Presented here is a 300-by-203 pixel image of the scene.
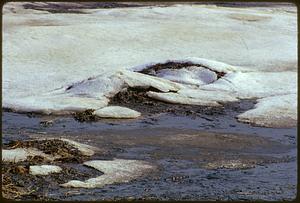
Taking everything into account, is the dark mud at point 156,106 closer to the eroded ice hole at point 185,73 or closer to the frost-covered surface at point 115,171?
the eroded ice hole at point 185,73

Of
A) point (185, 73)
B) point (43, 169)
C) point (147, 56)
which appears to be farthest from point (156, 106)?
point (147, 56)

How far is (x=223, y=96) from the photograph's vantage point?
1778 cm

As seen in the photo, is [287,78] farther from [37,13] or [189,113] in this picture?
[37,13]

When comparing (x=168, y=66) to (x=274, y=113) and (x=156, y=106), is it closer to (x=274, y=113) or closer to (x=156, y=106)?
(x=156, y=106)

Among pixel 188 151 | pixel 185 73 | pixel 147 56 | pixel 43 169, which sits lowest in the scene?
pixel 147 56

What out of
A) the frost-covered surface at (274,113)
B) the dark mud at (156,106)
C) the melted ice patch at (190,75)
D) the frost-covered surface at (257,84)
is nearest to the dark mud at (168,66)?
the melted ice patch at (190,75)

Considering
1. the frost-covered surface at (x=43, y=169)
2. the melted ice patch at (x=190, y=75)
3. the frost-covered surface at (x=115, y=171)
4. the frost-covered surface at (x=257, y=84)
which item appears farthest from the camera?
the melted ice patch at (x=190, y=75)

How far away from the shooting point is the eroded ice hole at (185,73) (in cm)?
1959

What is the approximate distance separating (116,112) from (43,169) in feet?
18.9

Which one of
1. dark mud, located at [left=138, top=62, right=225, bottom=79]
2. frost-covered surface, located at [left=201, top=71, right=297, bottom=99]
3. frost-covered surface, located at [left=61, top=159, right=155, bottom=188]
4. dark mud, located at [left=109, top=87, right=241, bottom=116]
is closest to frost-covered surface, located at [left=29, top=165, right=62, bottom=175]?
frost-covered surface, located at [left=61, top=159, right=155, bottom=188]

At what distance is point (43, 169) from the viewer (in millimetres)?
9664

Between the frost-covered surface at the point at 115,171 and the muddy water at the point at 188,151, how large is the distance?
21 cm

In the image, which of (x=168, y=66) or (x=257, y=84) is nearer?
(x=257, y=84)

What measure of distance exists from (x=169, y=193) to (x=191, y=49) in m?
17.5
